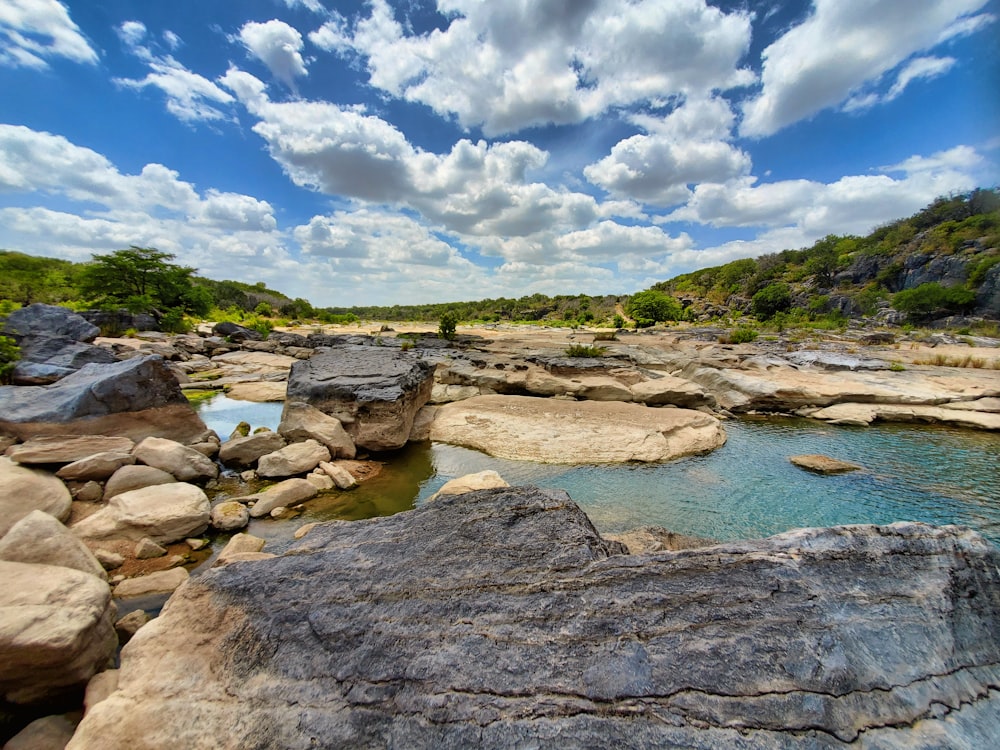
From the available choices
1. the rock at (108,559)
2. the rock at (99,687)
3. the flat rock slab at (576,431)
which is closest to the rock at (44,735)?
the rock at (99,687)

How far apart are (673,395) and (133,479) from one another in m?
15.4

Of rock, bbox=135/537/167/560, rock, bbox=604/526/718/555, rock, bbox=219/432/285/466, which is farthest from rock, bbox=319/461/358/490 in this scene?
rock, bbox=604/526/718/555

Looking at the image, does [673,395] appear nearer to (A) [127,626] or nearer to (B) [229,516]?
(B) [229,516]

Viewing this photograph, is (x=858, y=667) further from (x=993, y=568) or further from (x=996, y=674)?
(x=993, y=568)

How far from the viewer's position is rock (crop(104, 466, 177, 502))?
22.9 feet

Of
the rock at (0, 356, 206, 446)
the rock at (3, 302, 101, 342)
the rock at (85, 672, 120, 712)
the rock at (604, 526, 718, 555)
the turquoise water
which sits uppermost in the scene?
the rock at (3, 302, 101, 342)

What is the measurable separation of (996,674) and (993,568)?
803mm

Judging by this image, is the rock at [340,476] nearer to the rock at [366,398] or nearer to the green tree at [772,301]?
the rock at [366,398]

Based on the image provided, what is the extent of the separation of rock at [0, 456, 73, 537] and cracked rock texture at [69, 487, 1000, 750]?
3825mm

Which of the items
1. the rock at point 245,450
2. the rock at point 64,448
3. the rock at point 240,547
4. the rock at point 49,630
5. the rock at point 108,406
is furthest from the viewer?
the rock at point 245,450

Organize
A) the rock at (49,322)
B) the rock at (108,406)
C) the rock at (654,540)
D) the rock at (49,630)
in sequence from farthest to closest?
1. the rock at (49,322)
2. the rock at (108,406)
3. the rock at (654,540)
4. the rock at (49,630)

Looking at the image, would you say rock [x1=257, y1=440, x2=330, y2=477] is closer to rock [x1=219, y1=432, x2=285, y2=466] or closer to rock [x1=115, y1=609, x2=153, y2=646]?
rock [x1=219, y1=432, x2=285, y2=466]

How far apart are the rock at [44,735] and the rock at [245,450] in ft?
23.9

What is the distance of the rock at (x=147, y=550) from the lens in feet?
19.2
